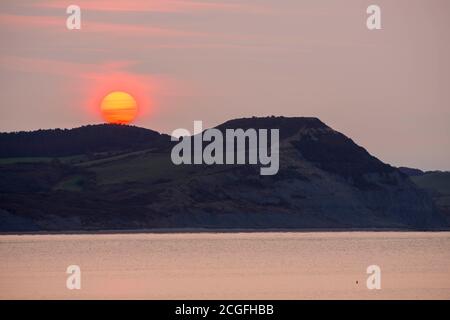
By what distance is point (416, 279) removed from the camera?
99312 mm

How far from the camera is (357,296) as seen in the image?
83438 mm

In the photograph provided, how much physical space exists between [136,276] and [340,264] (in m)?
29.9

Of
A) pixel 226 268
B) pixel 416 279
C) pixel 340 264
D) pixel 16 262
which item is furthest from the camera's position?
pixel 16 262

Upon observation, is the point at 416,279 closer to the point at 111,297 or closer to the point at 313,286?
the point at 313,286
